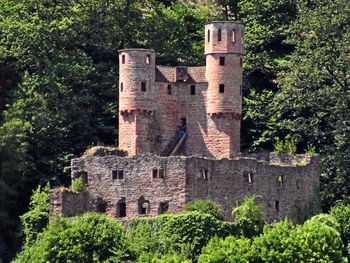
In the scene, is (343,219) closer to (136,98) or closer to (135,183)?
(135,183)

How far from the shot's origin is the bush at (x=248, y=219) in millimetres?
106812

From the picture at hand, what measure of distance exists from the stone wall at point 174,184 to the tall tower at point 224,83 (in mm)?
3321

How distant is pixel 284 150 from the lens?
11431 cm

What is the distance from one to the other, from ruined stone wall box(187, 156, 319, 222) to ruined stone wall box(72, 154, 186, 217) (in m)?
0.87

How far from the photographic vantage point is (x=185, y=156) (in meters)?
110

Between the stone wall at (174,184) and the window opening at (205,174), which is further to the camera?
the window opening at (205,174)

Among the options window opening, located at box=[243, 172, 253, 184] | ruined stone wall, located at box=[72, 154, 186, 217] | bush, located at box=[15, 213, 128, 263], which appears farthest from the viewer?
window opening, located at box=[243, 172, 253, 184]

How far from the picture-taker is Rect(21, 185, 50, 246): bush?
110 meters

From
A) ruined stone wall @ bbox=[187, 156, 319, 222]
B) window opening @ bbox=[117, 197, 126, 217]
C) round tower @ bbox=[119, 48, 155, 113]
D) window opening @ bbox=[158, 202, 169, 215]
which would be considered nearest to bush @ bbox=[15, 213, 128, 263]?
window opening @ bbox=[117, 197, 126, 217]

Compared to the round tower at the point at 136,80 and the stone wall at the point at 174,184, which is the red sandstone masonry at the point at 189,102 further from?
the stone wall at the point at 174,184

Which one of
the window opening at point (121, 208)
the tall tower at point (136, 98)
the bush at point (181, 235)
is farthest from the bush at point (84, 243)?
the tall tower at point (136, 98)

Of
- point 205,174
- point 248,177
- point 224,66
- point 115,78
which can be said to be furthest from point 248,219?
point 115,78

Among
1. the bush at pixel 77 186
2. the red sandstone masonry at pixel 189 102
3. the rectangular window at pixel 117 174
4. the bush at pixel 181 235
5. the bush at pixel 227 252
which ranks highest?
the red sandstone masonry at pixel 189 102

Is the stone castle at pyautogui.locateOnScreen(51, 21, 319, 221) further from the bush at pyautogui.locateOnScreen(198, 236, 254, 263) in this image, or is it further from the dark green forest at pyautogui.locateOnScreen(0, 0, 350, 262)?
the bush at pyautogui.locateOnScreen(198, 236, 254, 263)
